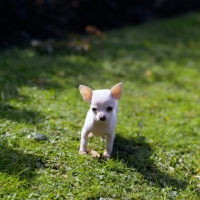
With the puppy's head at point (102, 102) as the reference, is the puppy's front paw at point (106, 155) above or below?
below

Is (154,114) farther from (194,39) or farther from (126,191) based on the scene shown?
(194,39)

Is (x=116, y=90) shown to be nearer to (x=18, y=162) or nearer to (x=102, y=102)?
(x=102, y=102)

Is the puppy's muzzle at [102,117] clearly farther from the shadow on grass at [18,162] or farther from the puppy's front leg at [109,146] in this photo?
the shadow on grass at [18,162]

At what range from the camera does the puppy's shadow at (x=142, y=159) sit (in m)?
3.86

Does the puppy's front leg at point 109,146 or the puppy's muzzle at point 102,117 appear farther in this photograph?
the puppy's front leg at point 109,146

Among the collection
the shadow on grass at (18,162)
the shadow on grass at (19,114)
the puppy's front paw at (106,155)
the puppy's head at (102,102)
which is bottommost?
the shadow on grass at (18,162)

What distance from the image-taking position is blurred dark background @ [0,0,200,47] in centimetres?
842

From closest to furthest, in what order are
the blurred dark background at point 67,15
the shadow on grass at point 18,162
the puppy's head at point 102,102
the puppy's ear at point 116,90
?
the shadow on grass at point 18,162
the puppy's head at point 102,102
the puppy's ear at point 116,90
the blurred dark background at point 67,15

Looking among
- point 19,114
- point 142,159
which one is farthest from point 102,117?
point 19,114

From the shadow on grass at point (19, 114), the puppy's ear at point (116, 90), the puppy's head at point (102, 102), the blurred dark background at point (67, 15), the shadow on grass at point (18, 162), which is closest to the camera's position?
the shadow on grass at point (18, 162)

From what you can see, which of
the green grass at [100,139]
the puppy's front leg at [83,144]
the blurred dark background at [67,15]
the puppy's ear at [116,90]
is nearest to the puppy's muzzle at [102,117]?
the puppy's ear at [116,90]

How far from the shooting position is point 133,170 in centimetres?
394

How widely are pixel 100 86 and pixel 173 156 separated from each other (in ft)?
8.08

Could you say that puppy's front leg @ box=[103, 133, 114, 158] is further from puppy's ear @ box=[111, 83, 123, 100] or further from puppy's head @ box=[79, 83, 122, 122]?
puppy's ear @ box=[111, 83, 123, 100]
